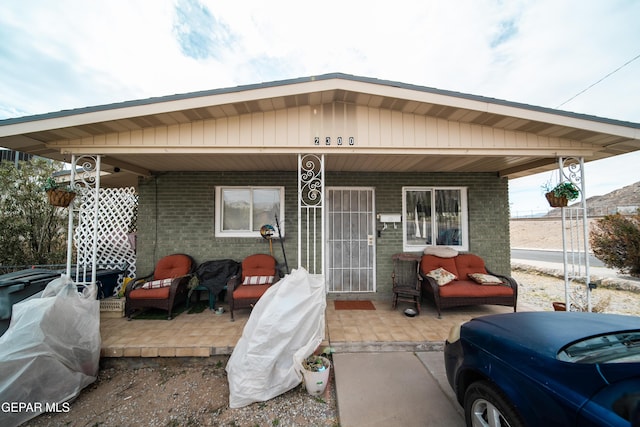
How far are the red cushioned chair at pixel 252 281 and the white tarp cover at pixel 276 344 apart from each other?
1.16 metres

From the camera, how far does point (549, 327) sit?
1.72m

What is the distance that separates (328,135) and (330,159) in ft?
2.68

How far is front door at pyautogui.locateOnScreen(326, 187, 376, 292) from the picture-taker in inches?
197

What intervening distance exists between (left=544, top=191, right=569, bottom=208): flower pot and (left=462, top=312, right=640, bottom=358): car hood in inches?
92.0

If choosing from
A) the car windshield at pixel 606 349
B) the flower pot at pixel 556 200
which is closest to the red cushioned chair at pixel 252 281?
the car windshield at pixel 606 349

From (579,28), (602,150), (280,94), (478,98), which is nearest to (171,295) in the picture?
(280,94)

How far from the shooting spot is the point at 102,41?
497 cm

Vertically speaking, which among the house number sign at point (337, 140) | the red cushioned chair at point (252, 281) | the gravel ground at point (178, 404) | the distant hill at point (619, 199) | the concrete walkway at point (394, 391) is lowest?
the gravel ground at point (178, 404)

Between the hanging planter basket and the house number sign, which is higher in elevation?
the house number sign

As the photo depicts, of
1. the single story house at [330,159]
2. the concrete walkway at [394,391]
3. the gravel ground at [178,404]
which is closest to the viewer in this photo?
the concrete walkway at [394,391]

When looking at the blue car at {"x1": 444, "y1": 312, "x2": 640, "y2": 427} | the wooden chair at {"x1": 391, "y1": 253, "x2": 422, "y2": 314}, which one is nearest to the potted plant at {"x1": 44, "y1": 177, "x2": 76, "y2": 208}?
the blue car at {"x1": 444, "y1": 312, "x2": 640, "y2": 427}

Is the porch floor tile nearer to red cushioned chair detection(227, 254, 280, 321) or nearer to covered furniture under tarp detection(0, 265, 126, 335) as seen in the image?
red cushioned chair detection(227, 254, 280, 321)

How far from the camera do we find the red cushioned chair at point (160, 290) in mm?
3859

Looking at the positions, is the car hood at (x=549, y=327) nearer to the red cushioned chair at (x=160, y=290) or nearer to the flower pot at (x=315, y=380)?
the flower pot at (x=315, y=380)
